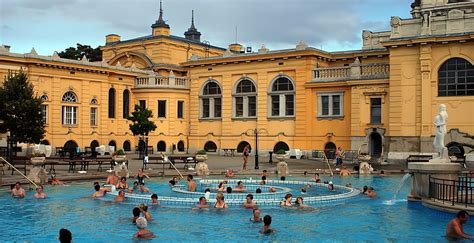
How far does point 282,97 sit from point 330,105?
454cm

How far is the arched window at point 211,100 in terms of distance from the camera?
51156 millimetres

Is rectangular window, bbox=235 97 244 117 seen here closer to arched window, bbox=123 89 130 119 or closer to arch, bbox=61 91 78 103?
arched window, bbox=123 89 130 119

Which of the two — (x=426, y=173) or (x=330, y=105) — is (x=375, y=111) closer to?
(x=330, y=105)

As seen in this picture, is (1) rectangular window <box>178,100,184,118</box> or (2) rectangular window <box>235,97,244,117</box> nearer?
(2) rectangular window <box>235,97,244,117</box>

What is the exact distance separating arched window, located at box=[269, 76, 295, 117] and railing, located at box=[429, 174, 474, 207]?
2936cm

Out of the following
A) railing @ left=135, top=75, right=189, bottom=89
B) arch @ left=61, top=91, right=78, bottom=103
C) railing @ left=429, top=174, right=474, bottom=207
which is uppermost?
railing @ left=135, top=75, right=189, bottom=89

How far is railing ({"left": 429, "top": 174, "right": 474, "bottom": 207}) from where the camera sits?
53.3 feet

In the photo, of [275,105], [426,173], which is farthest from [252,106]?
[426,173]

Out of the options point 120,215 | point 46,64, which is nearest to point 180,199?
point 120,215

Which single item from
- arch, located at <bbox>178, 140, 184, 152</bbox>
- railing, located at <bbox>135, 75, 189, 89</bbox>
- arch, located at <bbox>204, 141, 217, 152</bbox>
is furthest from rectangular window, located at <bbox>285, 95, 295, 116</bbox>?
arch, located at <bbox>178, 140, 184, 152</bbox>

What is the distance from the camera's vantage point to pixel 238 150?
163ft

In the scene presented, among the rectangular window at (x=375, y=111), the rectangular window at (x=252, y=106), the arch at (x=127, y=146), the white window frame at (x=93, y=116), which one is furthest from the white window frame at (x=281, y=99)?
the white window frame at (x=93, y=116)

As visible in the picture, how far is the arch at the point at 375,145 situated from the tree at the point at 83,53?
4314 cm

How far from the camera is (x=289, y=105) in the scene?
47.1 metres
